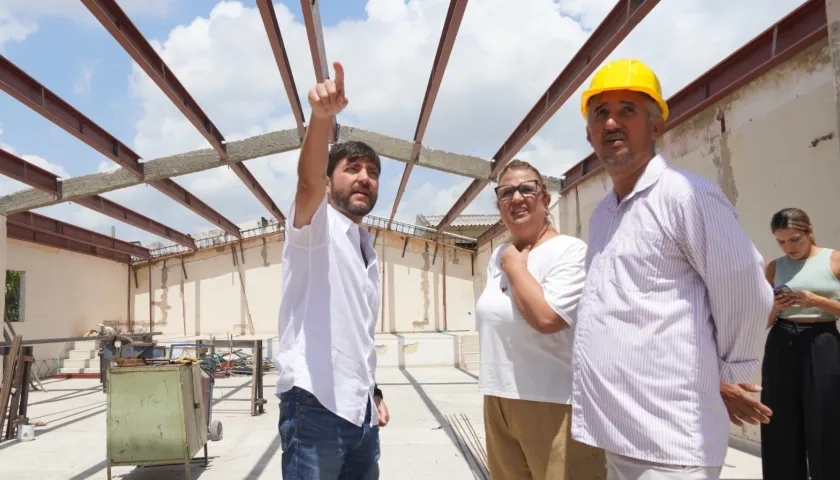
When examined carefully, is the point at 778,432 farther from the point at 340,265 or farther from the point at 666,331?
the point at 340,265

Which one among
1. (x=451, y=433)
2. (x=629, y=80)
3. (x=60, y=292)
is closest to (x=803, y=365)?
(x=629, y=80)

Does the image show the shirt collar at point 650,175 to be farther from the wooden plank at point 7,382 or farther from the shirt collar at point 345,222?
the wooden plank at point 7,382

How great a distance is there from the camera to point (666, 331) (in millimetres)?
1376

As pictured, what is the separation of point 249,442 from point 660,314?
5.36 meters

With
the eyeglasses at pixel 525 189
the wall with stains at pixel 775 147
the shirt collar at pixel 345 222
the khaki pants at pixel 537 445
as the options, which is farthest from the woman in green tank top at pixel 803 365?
the shirt collar at pixel 345 222

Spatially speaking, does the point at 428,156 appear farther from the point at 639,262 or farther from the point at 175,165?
the point at 639,262

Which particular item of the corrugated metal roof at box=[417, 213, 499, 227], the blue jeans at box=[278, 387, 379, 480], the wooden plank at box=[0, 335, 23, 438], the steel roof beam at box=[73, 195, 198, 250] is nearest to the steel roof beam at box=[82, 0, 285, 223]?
the steel roof beam at box=[73, 195, 198, 250]

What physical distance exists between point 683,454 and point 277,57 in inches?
A: 209

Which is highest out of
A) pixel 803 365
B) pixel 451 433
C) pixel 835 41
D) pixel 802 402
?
pixel 835 41

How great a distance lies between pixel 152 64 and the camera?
584cm

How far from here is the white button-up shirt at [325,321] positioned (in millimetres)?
1641

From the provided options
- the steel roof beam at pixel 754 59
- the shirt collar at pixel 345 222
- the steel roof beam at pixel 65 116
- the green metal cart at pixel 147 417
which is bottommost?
the green metal cart at pixel 147 417

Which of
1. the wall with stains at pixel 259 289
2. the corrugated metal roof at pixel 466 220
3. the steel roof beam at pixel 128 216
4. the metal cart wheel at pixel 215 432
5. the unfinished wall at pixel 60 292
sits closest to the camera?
the metal cart wheel at pixel 215 432

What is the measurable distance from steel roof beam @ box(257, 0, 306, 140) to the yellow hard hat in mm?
3918
